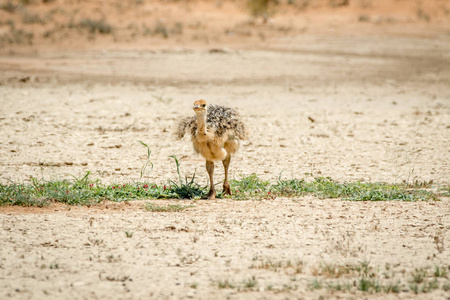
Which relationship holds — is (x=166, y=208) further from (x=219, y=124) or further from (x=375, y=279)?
(x=375, y=279)

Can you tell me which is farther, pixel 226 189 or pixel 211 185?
pixel 226 189

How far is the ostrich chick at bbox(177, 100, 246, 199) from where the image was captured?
7.05m

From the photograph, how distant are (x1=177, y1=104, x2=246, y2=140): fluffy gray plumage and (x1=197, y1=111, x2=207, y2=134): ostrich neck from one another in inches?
4.7

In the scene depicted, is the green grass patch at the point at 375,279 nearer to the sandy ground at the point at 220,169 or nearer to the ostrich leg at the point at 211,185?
the sandy ground at the point at 220,169

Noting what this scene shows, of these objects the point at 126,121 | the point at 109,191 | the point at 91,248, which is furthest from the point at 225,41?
the point at 91,248

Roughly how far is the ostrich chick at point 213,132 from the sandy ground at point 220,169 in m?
0.53

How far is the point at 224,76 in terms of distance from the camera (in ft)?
54.0

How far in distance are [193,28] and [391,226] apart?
2069cm

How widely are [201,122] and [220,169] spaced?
1913mm

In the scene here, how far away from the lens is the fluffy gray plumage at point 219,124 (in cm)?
722

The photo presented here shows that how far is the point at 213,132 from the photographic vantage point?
23.5ft

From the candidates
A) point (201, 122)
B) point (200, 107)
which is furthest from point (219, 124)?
point (200, 107)

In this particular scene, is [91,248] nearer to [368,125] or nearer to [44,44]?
[368,125]

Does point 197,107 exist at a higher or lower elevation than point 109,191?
higher
